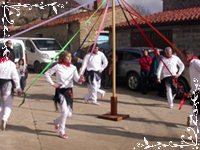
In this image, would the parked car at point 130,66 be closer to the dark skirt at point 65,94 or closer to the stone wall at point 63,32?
the dark skirt at point 65,94

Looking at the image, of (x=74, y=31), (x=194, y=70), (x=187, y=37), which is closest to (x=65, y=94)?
(x=194, y=70)

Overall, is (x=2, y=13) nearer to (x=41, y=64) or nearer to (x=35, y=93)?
(x=35, y=93)

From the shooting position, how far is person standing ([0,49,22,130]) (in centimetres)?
800

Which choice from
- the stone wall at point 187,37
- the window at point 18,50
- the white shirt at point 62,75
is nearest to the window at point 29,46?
the window at point 18,50

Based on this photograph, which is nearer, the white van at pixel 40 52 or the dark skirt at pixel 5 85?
the dark skirt at pixel 5 85

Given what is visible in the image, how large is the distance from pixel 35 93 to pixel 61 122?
6314 millimetres

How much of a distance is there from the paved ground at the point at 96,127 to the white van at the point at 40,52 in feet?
29.1

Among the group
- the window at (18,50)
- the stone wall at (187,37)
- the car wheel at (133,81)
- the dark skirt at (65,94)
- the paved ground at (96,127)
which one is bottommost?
the paved ground at (96,127)

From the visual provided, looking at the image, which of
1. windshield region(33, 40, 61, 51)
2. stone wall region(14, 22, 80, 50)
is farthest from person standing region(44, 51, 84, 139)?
stone wall region(14, 22, 80, 50)

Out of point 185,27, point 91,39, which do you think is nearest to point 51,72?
point 185,27

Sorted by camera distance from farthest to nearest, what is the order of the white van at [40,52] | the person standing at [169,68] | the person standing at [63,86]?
the white van at [40,52] < the person standing at [169,68] < the person standing at [63,86]

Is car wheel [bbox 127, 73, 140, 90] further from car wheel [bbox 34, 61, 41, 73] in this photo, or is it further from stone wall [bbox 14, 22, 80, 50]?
stone wall [bbox 14, 22, 80, 50]

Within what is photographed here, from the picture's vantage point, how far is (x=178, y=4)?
26.0m

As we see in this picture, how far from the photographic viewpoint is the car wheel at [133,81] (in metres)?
14.1
